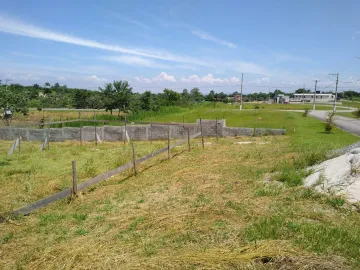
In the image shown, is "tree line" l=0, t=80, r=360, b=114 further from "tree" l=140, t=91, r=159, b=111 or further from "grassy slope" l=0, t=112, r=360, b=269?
"grassy slope" l=0, t=112, r=360, b=269

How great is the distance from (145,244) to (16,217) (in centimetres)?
337

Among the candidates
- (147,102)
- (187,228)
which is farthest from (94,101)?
(187,228)

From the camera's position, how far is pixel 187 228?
576 centimetres

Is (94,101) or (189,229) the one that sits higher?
(94,101)

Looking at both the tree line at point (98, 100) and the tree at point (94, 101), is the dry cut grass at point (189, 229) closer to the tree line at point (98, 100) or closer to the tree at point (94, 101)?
the tree line at point (98, 100)

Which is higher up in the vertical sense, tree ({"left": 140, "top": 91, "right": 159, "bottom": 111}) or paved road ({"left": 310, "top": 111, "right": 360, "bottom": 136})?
tree ({"left": 140, "top": 91, "right": 159, "bottom": 111})

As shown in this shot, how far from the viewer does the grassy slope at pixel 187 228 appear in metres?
4.45

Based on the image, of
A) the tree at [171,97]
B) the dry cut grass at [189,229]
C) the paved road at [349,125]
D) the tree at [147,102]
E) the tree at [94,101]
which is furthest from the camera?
the tree at [171,97]

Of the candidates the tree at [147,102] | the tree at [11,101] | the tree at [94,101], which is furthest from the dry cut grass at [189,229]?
the tree at [94,101]

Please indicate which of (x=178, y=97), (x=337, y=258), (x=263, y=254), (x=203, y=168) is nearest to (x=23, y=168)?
(x=203, y=168)

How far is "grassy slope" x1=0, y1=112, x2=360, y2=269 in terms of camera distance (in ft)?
14.6

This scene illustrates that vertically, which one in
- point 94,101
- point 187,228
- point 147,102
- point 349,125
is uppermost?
point 147,102

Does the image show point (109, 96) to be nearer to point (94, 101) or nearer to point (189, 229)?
point (94, 101)

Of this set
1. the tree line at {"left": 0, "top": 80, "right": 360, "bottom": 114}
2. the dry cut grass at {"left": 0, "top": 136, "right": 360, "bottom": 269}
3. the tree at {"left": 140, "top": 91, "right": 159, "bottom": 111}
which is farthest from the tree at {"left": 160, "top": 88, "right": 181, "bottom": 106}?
the dry cut grass at {"left": 0, "top": 136, "right": 360, "bottom": 269}
